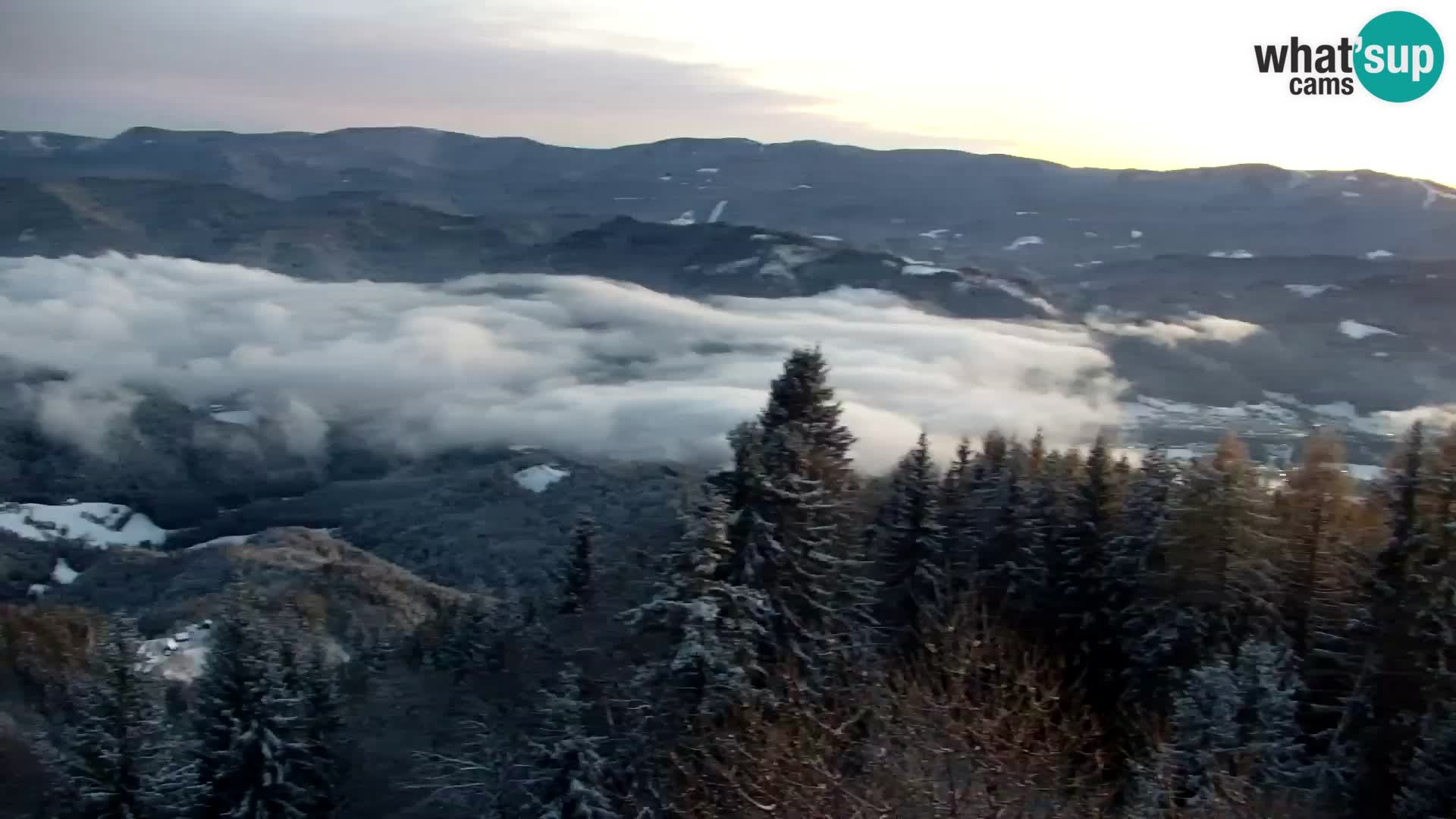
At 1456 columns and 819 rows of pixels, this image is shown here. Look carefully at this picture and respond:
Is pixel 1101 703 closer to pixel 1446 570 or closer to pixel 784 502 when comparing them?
pixel 1446 570

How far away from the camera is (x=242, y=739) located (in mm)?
23531

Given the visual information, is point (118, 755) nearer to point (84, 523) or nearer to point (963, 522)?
point (963, 522)

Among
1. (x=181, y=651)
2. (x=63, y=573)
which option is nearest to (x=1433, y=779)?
(x=181, y=651)

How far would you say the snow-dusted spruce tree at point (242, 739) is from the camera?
23609 millimetres

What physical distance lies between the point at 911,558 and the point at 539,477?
142 meters

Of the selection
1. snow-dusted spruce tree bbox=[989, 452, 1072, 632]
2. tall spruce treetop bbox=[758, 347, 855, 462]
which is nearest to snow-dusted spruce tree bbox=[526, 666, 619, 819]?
tall spruce treetop bbox=[758, 347, 855, 462]

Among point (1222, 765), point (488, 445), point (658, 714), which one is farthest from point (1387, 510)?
point (488, 445)

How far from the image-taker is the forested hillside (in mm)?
17516

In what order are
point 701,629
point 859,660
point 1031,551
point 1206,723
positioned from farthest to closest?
point 1031,551 → point 859,660 → point 1206,723 → point 701,629

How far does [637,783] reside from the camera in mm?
17859

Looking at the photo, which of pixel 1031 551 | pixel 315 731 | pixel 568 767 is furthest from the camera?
pixel 1031 551

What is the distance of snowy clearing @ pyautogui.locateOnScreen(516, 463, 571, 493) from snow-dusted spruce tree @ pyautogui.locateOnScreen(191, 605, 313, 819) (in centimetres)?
13505

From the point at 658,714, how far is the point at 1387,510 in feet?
53.7

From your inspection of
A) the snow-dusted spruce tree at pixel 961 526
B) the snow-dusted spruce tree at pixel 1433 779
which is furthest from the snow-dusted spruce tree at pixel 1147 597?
the snow-dusted spruce tree at pixel 1433 779
